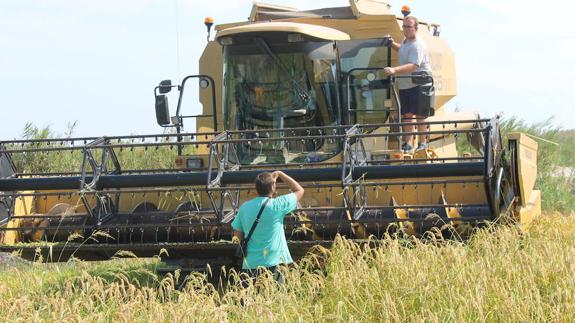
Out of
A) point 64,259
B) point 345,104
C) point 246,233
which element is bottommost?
point 64,259

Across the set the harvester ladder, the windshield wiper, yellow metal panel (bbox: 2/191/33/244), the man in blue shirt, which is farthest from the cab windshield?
the man in blue shirt

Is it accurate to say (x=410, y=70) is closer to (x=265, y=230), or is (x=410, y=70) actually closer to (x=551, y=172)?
(x=265, y=230)

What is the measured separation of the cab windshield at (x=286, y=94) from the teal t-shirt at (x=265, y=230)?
2.71 meters

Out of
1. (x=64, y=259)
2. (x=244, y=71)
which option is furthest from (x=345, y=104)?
(x=64, y=259)

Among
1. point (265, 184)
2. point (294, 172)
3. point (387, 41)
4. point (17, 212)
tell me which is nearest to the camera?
point (265, 184)

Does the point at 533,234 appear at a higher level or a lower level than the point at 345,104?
lower

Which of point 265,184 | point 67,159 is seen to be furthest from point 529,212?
point 67,159

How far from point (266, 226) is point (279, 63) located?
10.4ft

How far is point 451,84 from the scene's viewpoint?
12.2m

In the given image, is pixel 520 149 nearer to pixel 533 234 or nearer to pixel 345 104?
pixel 533 234

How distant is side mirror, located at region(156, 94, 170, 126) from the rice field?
10.1 feet

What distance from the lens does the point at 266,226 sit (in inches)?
283

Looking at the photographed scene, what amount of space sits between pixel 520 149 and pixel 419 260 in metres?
2.10

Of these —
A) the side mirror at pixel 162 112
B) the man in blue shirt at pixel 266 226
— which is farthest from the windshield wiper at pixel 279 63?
the man in blue shirt at pixel 266 226
